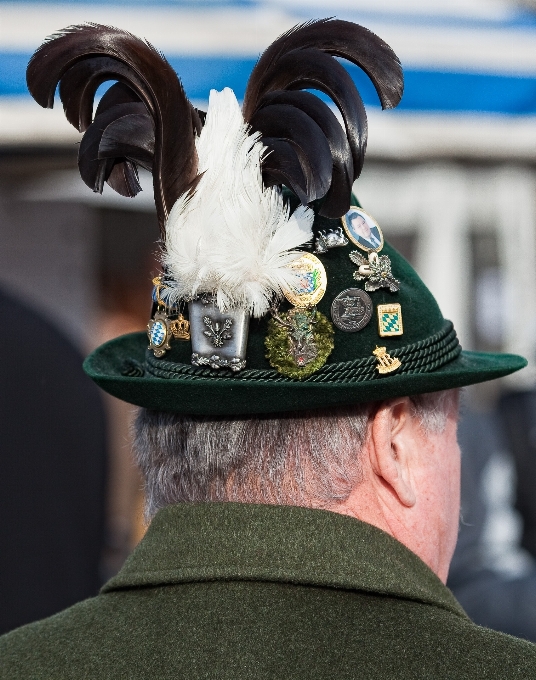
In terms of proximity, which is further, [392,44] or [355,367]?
[392,44]

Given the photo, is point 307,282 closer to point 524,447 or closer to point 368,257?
point 368,257

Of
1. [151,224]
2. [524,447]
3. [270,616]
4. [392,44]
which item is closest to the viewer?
[270,616]

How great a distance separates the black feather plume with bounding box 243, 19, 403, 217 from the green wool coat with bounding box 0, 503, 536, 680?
22.9 inches

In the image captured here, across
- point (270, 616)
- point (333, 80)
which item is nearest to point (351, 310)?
point (333, 80)

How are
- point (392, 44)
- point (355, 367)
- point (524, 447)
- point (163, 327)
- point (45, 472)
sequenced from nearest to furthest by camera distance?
point (355, 367), point (163, 327), point (45, 472), point (392, 44), point (524, 447)

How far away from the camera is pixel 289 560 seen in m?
1.42

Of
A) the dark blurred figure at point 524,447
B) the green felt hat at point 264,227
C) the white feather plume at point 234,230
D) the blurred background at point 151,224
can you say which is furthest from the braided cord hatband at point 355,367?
the dark blurred figure at point 524,447

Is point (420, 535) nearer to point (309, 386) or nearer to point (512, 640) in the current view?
point (512, 640)

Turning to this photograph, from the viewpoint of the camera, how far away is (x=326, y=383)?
1465mm

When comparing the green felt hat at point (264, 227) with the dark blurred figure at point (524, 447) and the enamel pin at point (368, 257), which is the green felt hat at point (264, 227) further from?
the dark blurred figure at point (524, 447)

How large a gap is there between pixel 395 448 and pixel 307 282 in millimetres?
368

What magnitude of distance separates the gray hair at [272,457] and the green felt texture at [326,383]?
0.05m

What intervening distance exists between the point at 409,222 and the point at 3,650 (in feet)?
17.7

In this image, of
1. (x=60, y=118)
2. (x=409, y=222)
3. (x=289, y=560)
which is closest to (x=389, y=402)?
(x=289, y=560)
